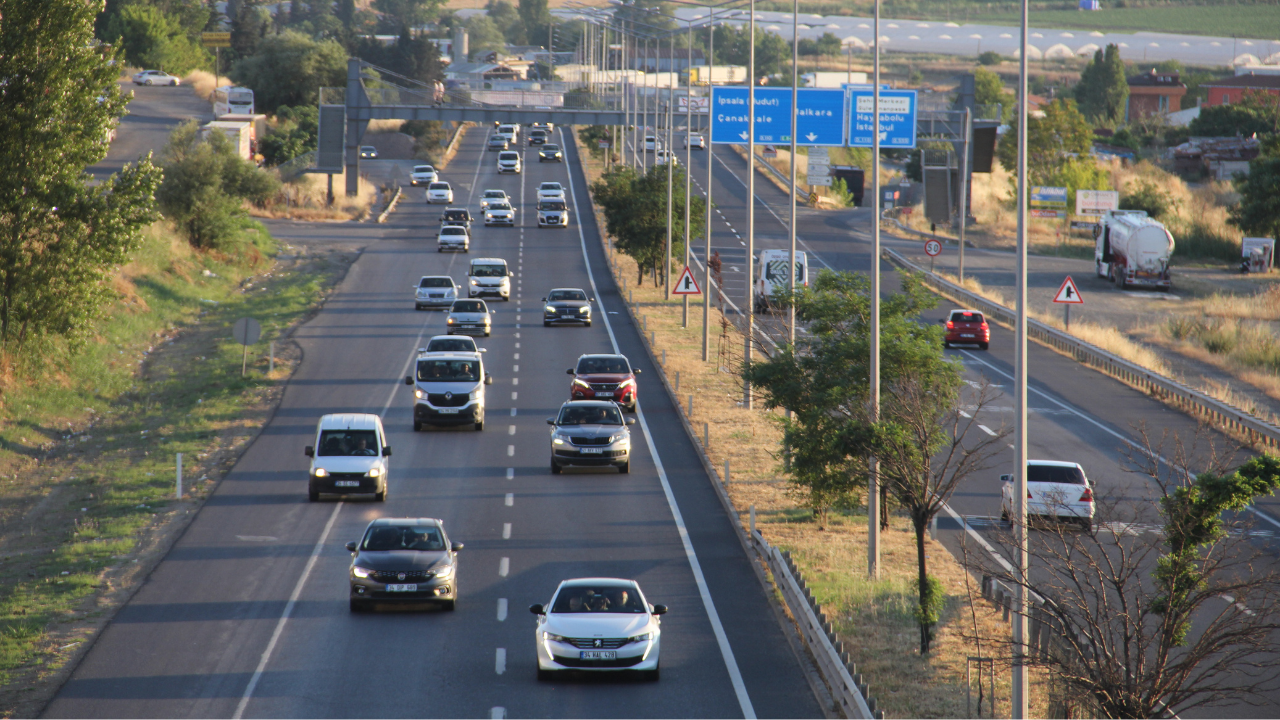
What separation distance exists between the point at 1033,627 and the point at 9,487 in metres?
23.8

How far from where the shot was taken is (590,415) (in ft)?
98.2

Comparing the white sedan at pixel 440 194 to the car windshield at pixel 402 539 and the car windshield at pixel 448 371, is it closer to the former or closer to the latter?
the car windshield at pixel 448 371

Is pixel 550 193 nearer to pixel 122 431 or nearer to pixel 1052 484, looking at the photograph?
pixel 122 431

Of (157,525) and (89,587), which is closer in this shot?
(89,587)

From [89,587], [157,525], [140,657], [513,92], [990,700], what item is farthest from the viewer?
[513,92]

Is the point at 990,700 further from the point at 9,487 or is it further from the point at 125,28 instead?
the point at 125,28

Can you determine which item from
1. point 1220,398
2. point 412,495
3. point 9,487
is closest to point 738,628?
point 412,495

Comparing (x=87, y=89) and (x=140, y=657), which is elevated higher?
(x=87, y=89)

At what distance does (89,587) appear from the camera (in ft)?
68.9

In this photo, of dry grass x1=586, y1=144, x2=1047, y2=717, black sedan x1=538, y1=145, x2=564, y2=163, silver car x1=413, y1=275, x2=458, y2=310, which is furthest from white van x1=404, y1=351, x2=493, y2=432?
black sedan x1=538, y1=145, x2=564, y2=163

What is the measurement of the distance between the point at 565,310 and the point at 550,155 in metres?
65.3

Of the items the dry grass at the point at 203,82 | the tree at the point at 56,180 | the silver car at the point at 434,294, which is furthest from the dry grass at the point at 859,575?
the dry grass at the point at 203,82

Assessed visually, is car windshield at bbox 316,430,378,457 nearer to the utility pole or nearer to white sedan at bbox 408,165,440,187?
the utility pole

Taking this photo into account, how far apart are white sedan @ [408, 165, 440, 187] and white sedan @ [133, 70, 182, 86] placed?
47.7 meters
